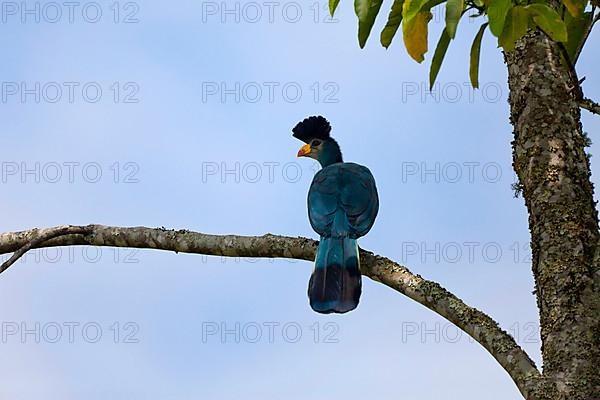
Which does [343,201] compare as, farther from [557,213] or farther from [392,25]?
[392,25]

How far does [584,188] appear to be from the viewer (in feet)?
12.8

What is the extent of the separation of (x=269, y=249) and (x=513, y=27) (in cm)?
153

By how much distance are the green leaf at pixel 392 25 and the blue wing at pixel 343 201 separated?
1808mm

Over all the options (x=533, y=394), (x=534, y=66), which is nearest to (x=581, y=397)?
(x=533, y=394)

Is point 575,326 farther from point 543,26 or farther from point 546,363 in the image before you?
point 543,26

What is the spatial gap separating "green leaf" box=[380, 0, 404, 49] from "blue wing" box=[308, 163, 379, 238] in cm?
181

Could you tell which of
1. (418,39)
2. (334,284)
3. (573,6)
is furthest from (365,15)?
(334,284)

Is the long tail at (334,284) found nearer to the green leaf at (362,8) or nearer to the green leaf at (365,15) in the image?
the green leaf at (365,15)

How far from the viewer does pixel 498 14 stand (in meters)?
A: 2.82

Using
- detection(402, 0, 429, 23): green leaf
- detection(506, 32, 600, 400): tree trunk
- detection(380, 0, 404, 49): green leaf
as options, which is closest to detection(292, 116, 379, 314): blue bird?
detection(506, 32, 600, 400): tree trunk

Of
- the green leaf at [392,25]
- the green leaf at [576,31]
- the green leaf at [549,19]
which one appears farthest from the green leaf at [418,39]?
the green leaf at [576,31]

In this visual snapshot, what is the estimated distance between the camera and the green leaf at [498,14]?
281 cm

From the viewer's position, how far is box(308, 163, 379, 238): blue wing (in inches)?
207

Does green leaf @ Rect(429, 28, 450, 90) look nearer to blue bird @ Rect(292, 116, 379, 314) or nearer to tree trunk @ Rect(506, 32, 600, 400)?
tree trunk @ Rect(506, 32, 600, 400)
